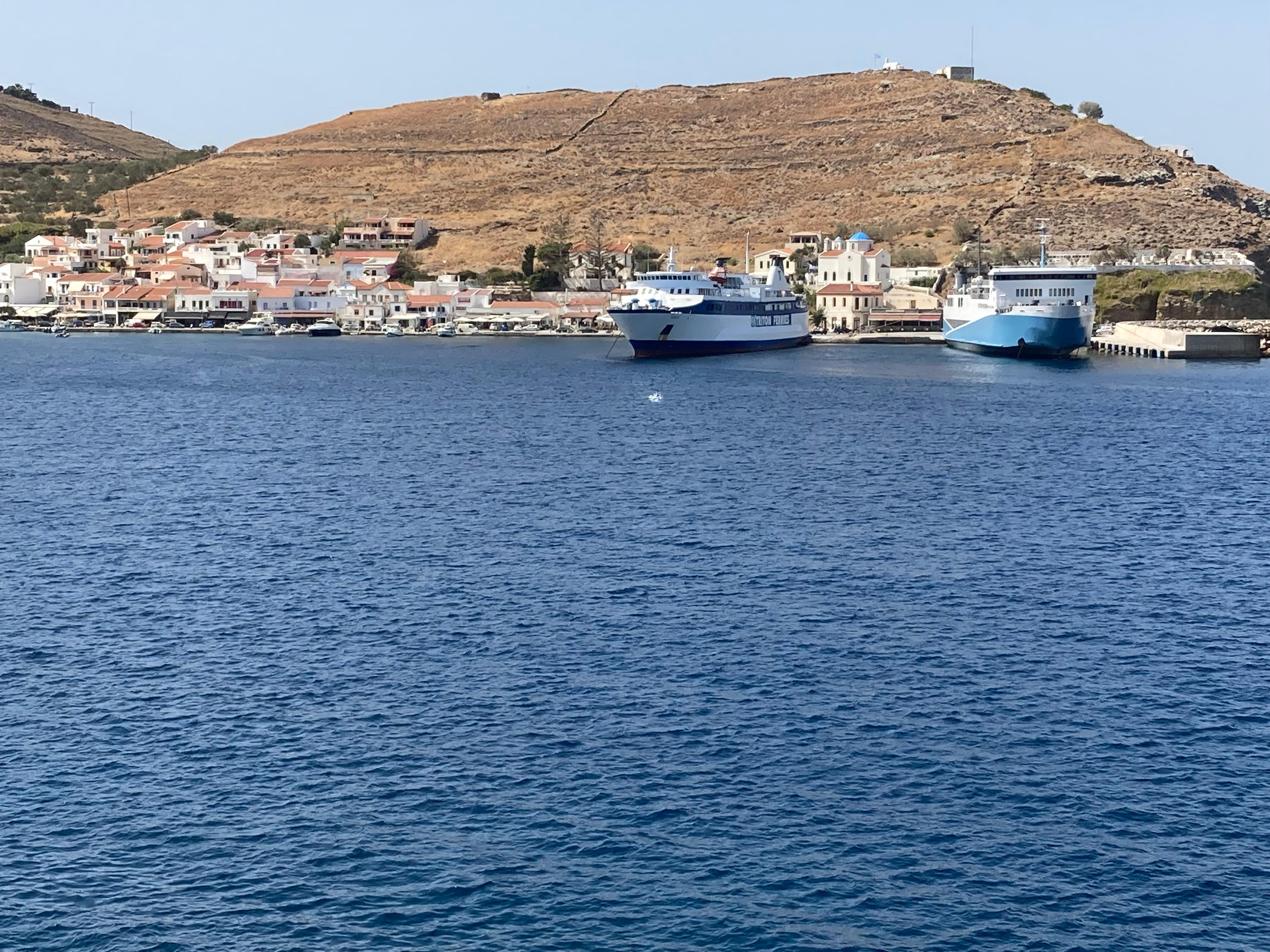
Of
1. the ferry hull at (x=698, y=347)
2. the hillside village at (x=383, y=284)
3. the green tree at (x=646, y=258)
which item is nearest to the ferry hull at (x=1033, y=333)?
the ferry hull at (x=698, y=347)

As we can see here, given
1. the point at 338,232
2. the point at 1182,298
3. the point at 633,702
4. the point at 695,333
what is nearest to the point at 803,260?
the point at 1182,298

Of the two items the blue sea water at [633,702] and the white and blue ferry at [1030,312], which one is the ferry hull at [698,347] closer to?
the white and blue ferry at [1030,312]

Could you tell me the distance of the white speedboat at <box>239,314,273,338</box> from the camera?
438ft

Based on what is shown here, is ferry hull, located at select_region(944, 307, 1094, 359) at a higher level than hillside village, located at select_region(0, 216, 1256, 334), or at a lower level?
lower

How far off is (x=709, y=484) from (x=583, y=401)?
2652cm

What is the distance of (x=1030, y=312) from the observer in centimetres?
10475

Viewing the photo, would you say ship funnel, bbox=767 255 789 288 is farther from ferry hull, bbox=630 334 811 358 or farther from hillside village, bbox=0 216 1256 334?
hillside village, bbox=0 216 1256 334

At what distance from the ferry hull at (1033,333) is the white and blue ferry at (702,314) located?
14.8 m

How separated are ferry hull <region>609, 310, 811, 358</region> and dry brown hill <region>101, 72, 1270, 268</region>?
118 ft

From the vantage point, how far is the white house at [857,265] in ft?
436

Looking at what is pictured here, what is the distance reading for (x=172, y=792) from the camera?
79.8ft

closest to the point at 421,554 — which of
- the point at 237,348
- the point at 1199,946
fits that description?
the point at 1199,946

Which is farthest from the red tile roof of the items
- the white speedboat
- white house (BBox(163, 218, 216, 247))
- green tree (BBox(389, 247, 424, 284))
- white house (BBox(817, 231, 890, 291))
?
white house (BBox(163, 218, 216, 247))

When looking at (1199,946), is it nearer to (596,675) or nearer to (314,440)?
(596,675)
